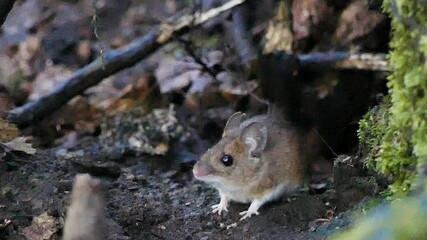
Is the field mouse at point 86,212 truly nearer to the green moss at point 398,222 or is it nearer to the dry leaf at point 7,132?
the green moss at point 398,222

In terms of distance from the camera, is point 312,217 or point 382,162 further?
point 312,217

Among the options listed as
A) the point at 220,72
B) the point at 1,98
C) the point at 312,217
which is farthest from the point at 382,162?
the point at 1,98

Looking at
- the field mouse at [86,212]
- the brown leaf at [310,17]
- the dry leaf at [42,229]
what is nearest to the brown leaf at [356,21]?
the brown leaf at [310,17]

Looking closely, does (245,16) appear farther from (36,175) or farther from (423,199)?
(423,199)

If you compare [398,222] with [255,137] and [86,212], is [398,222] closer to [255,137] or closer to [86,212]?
[86,212]

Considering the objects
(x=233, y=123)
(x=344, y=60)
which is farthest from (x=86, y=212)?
(x=344, y=60)

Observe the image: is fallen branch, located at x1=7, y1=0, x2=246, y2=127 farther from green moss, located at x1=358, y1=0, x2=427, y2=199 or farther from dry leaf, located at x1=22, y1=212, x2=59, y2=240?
green moss, located at x1=358, y1=0, x2=427, y2=199

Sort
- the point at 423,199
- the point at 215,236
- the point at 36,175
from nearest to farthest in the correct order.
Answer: the point at 423,199
the point at 215,236
the point at 36,175
